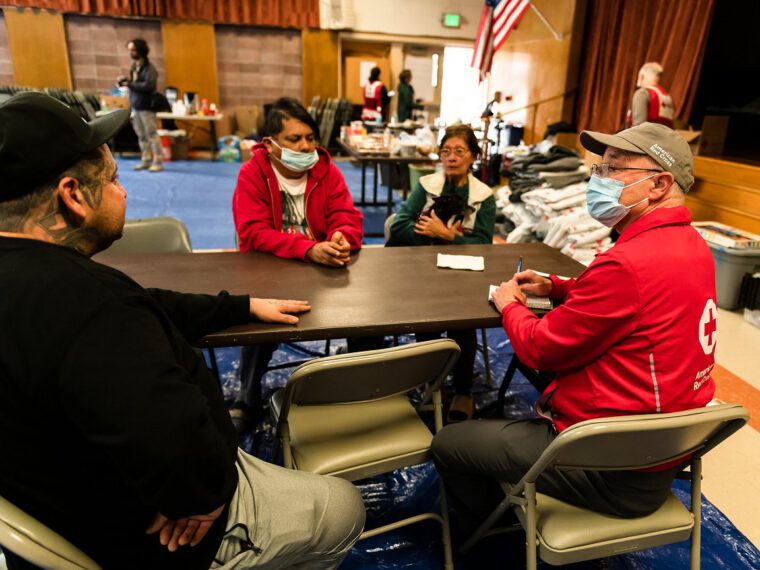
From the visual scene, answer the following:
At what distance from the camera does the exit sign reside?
10523mm

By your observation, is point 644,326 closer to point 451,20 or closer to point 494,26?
point 494,26

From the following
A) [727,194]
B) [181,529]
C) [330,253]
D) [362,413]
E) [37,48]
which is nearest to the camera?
[181,529]

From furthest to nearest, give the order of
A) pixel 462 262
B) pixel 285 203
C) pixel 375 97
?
1. pixel 375 97
2. pixel 285 203
3. pixel 462 262

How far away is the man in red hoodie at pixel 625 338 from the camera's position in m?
1.20

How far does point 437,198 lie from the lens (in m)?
2.62

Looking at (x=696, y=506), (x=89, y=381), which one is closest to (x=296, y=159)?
(x=89, y=381)

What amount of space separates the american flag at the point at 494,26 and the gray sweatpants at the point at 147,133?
4.72 meters

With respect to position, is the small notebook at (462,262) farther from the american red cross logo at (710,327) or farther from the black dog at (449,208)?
the american red cross logo at (710,327)

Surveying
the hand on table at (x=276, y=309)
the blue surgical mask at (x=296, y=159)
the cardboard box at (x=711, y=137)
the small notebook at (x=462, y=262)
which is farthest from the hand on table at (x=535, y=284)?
the cardboard box at (x=711, y=137)

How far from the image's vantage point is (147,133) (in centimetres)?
773

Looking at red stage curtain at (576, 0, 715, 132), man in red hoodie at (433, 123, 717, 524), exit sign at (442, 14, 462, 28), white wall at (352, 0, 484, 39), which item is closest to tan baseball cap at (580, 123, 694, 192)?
man in red hoodie at (433, 123, 717, 524)

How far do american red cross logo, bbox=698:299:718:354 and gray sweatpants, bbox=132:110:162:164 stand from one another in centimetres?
797

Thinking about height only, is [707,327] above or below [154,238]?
above

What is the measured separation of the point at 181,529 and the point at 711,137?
5.94 meters
